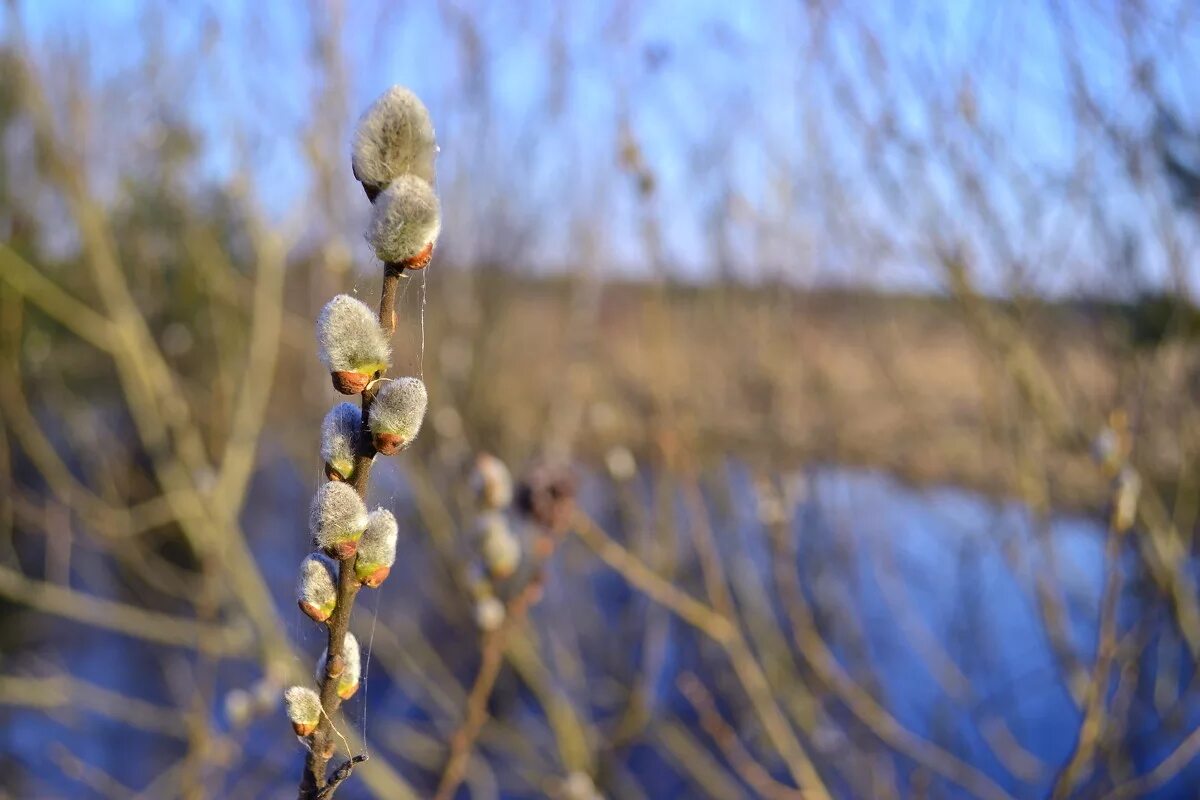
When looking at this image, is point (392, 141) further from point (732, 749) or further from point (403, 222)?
point (732, 749)

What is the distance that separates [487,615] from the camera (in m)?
0.86

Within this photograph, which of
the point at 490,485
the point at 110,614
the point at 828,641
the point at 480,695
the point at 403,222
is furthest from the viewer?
the point at 828,641

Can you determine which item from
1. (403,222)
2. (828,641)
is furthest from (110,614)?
(403,222)

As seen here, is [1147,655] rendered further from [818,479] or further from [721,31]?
[721,31]

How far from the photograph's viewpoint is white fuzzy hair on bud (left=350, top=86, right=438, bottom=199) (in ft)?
1.24

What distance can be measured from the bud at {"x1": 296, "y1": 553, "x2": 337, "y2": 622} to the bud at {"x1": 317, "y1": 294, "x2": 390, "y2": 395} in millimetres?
94

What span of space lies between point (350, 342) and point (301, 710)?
0.19 m

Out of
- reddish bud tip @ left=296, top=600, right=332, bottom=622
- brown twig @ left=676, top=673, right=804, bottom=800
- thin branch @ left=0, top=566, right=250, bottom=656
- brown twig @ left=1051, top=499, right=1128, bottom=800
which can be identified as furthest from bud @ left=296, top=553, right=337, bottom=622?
thin branch @ left=0, top=566, right=250, bottom=656

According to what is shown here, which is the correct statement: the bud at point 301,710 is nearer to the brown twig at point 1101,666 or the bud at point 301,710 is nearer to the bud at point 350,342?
the bud at point 350,342

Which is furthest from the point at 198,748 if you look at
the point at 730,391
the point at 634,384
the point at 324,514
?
the point at 634,384

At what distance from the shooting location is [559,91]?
2455 millimetres

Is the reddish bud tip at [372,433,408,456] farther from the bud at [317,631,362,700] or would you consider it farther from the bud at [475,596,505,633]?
the bud at [475,596,505,633]

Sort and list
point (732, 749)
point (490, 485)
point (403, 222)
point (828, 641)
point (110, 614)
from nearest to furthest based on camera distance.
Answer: point (403, 222) < point (490, 485) < point (732, 749) < point (110, 614) < point (828, 641)

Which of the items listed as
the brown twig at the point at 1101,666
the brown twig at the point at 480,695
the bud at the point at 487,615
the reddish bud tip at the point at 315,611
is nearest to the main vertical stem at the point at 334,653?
the reddish bud tip at the point at 315,611
